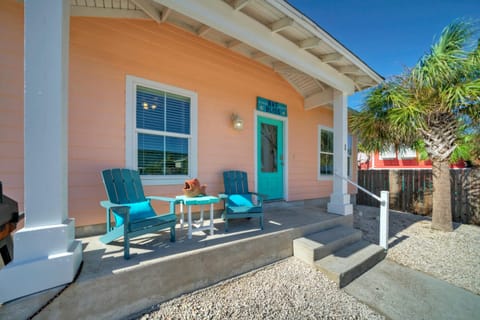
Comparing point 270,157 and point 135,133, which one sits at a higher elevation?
point 135,133

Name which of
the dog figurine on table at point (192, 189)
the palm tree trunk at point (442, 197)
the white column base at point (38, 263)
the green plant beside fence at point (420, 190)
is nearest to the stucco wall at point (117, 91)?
the dog figurine on table at point (192, 189)

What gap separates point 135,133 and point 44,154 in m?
1.52

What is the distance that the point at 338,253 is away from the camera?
3008 millimetres

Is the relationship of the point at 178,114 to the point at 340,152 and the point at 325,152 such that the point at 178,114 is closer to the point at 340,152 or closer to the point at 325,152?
the point at 340,152

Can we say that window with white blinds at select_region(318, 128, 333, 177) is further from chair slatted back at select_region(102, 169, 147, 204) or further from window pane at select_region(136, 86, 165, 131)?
chair slatted back at select_region(102, 169, 147, 204)

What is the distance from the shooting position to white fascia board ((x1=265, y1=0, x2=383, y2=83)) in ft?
8.65

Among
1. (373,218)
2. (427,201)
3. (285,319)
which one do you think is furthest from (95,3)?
(427,201)

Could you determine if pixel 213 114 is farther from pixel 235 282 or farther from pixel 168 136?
pixel 235 282

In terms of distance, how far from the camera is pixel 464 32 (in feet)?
12.9

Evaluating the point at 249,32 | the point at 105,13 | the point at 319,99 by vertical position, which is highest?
the point at 105,13

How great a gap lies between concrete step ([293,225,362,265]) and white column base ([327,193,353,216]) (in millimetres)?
658

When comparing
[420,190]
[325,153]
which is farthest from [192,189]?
[420,190]

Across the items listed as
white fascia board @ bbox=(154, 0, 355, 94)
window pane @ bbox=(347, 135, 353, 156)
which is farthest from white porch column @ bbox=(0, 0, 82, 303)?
window pane @ bbox=(347, 135, 353, 156)

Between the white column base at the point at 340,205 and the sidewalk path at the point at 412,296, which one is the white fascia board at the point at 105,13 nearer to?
the sidewalk path at the point at 412,296
